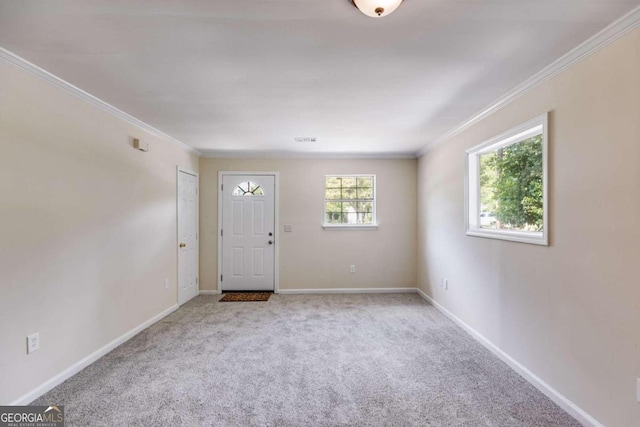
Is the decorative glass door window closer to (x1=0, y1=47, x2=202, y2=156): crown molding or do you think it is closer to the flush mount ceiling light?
(x1=0, y1=47, x2=202, y2=156): crown molding

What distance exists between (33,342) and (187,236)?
253cm

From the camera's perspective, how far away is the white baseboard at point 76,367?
2041 mm

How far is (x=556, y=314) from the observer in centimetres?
210

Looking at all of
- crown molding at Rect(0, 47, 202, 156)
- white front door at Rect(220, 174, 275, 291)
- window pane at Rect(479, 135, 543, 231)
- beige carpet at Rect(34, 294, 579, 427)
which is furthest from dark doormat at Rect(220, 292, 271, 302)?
window pane at Rect(479, 135, 543, 231)

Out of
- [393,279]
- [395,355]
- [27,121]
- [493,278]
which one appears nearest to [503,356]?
[493,278]

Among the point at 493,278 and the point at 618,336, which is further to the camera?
the point at 493,278

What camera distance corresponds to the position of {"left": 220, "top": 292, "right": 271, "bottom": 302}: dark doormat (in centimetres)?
461

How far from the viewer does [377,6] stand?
1.41m

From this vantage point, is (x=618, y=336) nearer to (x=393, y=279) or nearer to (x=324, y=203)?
(x=393, y=279)

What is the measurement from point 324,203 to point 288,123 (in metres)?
1.95

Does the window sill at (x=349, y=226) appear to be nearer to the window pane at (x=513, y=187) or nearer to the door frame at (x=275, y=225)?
the door frame at (x=275, y=225)

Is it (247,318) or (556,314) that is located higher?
(556,314)
